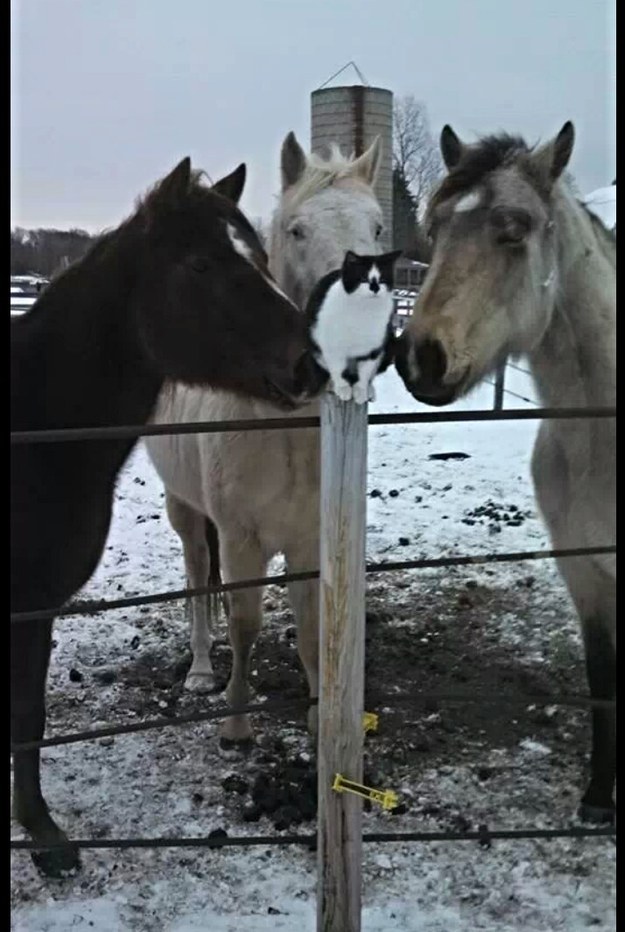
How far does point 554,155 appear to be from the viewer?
2.41 metres

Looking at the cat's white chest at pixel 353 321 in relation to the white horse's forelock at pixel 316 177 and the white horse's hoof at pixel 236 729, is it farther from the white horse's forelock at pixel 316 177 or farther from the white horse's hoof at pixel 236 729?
the white horse's hoof at pixel 236 729

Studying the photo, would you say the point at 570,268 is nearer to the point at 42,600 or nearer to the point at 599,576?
the point at 599,576

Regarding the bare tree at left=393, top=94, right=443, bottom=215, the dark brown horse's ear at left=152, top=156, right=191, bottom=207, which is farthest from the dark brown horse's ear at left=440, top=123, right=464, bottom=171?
the bare tree at left=393, top=94, right=443, bottom=215

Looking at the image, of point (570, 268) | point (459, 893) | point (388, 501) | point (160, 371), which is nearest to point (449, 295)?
point (570, 268)

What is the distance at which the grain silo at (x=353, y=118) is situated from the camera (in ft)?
19.2

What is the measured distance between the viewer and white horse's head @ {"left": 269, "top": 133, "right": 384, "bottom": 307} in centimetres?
270

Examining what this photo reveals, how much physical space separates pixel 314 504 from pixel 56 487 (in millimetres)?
880

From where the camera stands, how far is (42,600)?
2.41 m

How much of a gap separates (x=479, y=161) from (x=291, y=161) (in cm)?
83

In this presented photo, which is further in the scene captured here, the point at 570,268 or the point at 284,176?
the point at 284,176

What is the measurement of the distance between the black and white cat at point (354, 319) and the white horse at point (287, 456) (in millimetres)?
1147

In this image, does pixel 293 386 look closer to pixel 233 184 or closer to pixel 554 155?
pixel 233 184

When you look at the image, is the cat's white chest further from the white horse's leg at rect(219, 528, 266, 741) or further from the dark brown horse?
the white horse's leg at rect(219, 528, 266, 741)

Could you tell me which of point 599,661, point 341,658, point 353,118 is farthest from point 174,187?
point 353,118
